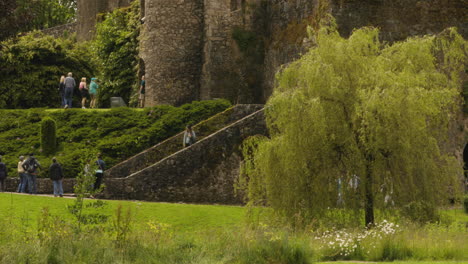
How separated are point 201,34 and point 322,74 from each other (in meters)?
15.0

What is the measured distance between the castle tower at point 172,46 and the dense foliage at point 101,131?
63.0 inches

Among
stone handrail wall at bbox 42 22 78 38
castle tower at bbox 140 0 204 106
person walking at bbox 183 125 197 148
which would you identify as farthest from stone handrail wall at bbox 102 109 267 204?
stone handrail wall at bbox 42 22 78 38

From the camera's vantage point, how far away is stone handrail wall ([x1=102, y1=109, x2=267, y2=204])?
25.1 meters

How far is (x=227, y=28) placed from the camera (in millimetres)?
33406

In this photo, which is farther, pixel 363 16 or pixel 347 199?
pixel 363 16

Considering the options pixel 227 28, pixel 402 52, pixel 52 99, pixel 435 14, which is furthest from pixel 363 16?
pixel 52 99

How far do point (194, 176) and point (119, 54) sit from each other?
611 inches

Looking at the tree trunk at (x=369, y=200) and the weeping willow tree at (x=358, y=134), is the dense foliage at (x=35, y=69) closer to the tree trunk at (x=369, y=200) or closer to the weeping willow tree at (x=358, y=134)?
the weeping willow tree at (x=358, y=134)

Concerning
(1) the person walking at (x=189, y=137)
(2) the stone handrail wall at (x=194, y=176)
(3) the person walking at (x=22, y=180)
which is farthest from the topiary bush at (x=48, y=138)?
(2) the stone handrail wall at (x=194, y=176)

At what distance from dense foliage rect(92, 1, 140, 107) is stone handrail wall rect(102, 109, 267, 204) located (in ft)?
40.2

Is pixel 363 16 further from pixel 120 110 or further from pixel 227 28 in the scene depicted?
pixel 120 110

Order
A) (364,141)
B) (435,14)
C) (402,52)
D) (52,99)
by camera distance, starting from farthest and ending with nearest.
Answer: (52,99)
(435,14)
(402,52)
(364,141)

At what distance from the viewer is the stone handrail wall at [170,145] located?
91.9 ft

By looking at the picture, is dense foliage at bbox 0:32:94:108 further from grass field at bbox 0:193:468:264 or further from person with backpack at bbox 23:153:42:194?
grass field at bbox 0:193:468:264
